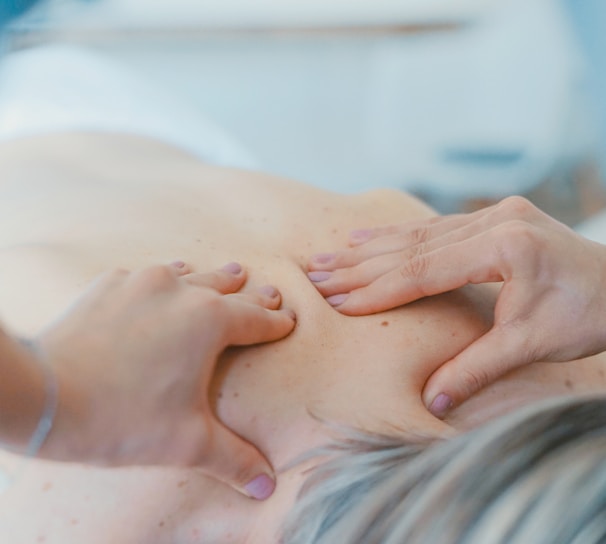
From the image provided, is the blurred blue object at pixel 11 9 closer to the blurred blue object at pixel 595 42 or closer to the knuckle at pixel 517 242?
the knuckle at pixel 517 242

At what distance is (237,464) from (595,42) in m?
1.52

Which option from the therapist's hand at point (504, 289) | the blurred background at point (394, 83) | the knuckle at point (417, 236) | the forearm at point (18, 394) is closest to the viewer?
the forearm at point (18, 394)

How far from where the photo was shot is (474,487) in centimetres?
56

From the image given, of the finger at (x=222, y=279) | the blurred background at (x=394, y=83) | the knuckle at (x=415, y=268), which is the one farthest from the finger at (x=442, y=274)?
the blurred background at (x=394, y=83)

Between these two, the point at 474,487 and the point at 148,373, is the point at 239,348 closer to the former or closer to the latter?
the point at 148,373

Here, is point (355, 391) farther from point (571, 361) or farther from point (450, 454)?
point (571, 361)

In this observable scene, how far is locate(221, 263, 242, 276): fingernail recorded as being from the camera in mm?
723

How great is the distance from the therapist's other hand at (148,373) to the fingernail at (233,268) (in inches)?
2.7

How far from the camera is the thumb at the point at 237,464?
23.7 inches

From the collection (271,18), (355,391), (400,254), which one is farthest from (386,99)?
(355,391)

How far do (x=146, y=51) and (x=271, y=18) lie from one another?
0.28 meters

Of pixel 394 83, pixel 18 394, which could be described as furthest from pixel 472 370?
pixel 394 83

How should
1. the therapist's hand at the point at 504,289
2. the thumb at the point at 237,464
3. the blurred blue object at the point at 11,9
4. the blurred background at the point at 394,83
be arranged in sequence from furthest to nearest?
the blurred background at the point at 394,83 → the blurred blue object at the point at 11,9 → the therapist's hand at the point at 504,289 → the thumb at the point at 237,464

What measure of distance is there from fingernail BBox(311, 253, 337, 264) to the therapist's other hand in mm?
159
